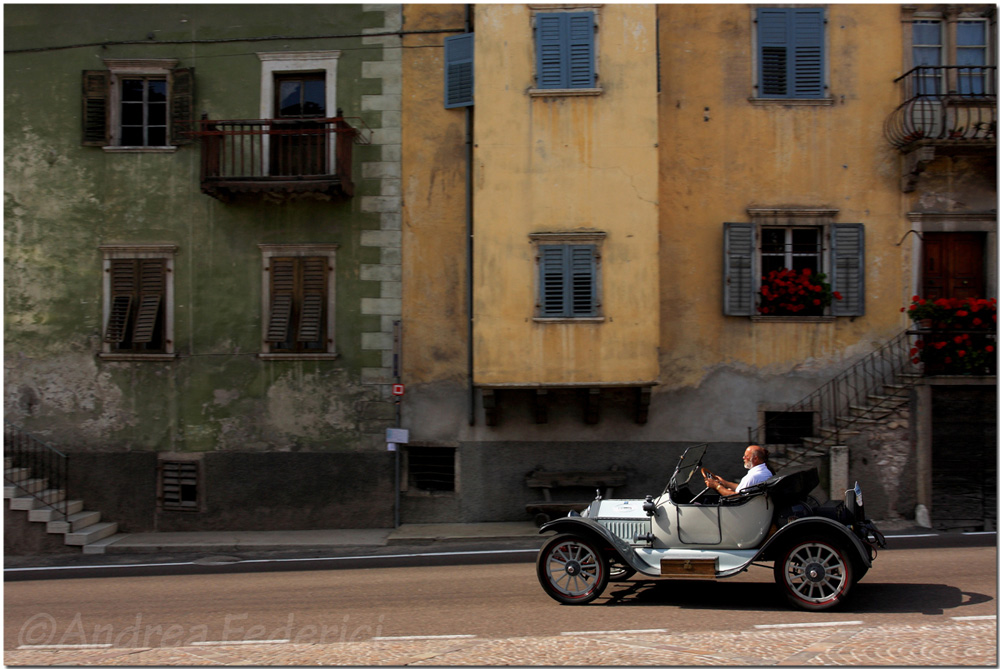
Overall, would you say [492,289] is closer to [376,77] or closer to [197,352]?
[376,77]

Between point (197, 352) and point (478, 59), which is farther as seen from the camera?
point (197, 352)

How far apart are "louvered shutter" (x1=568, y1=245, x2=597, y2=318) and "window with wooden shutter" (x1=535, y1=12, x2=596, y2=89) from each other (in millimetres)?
2789

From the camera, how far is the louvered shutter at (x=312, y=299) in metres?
14.3

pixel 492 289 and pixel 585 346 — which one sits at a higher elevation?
pixel 492 289

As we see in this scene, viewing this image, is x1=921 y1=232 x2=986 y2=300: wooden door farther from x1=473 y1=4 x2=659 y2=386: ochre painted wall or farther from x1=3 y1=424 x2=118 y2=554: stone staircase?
x1=3 y1=424 x2=118 y2=554: stone staircase

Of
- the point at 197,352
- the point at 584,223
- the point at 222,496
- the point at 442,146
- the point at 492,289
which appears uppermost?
the point at 442,146

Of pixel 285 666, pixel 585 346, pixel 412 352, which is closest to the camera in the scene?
pixel 285 666

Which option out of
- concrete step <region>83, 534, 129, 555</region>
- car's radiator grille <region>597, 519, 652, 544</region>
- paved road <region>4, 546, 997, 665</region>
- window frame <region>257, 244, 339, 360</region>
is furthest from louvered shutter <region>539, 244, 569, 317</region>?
concrete step <region>83, 534, 129, 555</region>

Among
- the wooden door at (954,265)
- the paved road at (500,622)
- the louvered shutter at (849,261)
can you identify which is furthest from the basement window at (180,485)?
the wooden door at (954,265)

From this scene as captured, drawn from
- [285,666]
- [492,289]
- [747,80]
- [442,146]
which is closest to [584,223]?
[492,289]

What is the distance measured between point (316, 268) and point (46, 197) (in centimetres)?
519

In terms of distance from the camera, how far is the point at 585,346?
1345 centimetres

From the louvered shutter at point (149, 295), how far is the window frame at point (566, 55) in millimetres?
7434

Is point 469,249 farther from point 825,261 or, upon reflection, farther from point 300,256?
point 825,261
